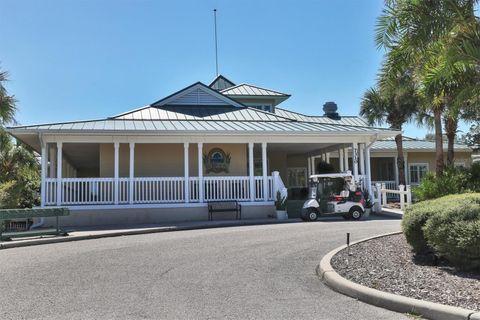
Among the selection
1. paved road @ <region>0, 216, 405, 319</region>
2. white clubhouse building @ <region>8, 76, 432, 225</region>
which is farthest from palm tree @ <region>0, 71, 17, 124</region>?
paved road @ <region>0, 216, 405, 319</region>

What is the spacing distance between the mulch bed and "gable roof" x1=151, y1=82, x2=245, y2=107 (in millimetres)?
16643

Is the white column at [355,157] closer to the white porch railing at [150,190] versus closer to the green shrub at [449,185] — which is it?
the white porch railing at [150,190]

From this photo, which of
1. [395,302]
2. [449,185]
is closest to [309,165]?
[449,185]

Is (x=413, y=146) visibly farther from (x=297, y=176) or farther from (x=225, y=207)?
(x=225, y=207)

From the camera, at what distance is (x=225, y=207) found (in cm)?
1941

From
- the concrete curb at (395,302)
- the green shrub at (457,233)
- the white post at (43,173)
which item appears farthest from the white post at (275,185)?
the concrete curb at (395,302)

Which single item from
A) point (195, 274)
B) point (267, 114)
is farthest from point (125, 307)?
point (267, 114)

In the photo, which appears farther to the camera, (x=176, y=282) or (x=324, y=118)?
(x=324, y=118)

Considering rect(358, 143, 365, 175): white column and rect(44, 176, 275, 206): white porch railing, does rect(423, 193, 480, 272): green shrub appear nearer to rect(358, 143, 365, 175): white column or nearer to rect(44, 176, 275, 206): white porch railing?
rect(44, 176, 275, 206): white porch railing

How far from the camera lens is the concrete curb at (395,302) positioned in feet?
17.2

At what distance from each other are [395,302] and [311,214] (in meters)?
12.4

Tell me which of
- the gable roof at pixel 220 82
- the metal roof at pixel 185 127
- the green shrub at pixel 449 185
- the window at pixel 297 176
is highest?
the gable roof at pixel 220 82

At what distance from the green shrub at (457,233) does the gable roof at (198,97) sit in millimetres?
18262

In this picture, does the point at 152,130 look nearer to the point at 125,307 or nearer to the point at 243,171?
the point at 243,171
